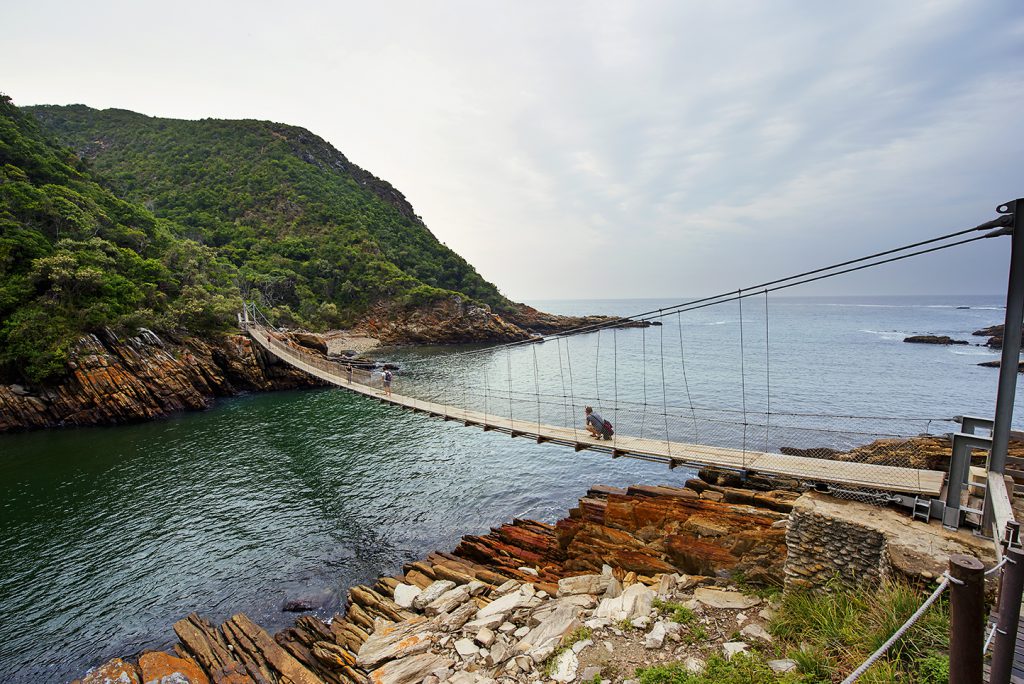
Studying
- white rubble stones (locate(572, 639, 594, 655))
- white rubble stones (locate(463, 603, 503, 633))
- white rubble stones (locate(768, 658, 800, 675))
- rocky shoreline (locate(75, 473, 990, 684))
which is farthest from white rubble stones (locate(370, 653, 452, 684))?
white rubble stones (locate(768, 658, 800, 675))

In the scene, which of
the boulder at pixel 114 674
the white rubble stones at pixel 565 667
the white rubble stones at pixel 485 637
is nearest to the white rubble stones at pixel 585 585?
the white rubble stones at pixel 485 637

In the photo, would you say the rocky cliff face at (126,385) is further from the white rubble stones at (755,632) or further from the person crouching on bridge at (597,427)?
the white rubble stones at (755,632)

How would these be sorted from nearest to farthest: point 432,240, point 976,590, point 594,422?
1. point 976,590
2. point 594,422
3. point 432,240

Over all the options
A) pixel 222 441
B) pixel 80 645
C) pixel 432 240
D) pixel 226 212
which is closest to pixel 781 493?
pixel 80 645

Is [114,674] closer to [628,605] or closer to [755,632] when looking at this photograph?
[628,605]

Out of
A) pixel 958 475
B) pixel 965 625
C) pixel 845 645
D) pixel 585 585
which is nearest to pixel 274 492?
pixel 585 585

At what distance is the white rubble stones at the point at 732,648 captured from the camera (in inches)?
165

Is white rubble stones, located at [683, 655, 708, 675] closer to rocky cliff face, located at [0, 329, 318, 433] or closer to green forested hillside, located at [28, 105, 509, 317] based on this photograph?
rocky cliff face, located at [0, 329, 318, 433]

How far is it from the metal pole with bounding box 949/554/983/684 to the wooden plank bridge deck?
4426 millimetres

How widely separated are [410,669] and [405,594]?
261cm

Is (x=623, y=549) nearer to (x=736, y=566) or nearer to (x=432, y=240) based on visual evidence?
(x=736, y=566)

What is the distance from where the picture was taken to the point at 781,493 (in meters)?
7.50

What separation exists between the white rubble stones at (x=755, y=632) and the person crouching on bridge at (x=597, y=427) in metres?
4.47

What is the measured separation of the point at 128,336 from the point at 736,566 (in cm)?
2897
